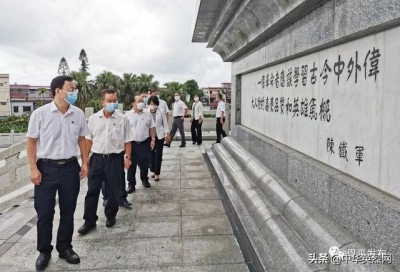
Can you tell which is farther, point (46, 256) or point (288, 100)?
point (288, 100)

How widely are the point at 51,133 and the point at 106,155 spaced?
0.89 meters

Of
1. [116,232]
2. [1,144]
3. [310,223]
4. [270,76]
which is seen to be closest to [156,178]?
[116,232]

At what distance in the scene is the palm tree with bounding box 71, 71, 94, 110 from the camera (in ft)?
94.9

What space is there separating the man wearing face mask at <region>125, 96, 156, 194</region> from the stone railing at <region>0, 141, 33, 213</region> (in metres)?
1.70

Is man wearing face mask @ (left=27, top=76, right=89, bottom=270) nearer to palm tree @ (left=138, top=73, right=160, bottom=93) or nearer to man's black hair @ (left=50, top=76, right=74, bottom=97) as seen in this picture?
man's black hair @ (left=50, top=76, right=74, bottom=97)

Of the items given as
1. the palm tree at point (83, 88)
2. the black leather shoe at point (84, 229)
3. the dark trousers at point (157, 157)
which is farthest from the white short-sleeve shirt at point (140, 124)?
the palm tree at point (83, 88)

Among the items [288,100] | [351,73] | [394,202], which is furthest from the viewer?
[288,100]

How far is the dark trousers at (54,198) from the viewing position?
2.99 m

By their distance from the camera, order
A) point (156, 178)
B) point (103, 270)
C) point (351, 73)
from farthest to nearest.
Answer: point (156, 178) < point (103, 270) < point (351, 73)

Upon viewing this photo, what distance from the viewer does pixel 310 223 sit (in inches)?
107

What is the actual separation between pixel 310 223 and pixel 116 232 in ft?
7.13

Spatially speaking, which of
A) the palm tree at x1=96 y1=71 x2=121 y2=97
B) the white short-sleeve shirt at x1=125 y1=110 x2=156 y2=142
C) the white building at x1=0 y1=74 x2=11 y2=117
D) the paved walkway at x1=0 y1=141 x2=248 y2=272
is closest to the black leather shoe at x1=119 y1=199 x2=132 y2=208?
the paved walkway at x1=0 y1=141 x2=248 y2=272

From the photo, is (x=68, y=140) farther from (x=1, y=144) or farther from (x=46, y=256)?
(x=1, y=144)

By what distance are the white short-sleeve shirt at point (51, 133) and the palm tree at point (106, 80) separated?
28751 mm
